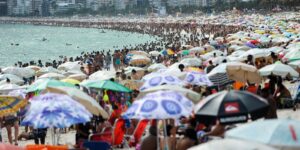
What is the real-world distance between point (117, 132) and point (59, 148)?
1372mm

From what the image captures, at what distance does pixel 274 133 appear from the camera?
5074 millimetres

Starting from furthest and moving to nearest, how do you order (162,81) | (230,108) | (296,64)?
Result: (296,64) < (162,81) < (230,108)

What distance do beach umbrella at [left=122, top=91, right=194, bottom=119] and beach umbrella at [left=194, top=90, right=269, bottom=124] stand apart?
0.66 ft

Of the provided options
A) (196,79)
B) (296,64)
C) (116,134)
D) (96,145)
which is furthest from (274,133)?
(296,64)

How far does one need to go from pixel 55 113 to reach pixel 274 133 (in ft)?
10.7

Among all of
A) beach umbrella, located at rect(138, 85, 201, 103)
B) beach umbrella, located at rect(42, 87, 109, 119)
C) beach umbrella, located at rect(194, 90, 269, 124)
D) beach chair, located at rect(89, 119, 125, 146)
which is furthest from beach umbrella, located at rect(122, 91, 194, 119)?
beach chair, located at rect(89, 119, 125, 146)

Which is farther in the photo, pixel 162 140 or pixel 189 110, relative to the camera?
pixel 162 140

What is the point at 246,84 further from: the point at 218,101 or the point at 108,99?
the point at 218,101

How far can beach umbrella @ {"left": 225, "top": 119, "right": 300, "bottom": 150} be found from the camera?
4.97m

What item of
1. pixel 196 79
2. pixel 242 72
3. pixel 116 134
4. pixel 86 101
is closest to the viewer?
pixel 86 101

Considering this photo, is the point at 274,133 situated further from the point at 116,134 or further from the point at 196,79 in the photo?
the point at 196,79

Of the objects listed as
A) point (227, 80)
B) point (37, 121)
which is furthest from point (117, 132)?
point (227, 80)

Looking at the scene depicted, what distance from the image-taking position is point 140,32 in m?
84.2

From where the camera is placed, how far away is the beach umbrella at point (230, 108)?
20.8 feet
